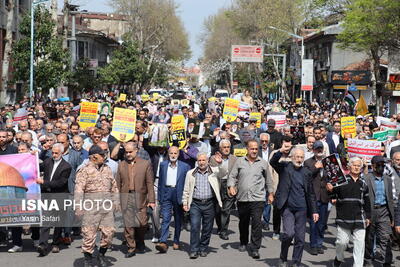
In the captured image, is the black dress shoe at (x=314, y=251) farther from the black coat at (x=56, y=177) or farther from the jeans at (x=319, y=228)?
the black coat at (x=56, y=177)

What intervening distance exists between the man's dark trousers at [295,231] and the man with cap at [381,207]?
0.96 meters

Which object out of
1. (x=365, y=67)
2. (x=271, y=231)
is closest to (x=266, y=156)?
(x=271, y=231)

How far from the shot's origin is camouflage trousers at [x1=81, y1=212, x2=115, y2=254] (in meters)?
8.80

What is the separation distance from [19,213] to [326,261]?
445 cm

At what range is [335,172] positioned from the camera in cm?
898

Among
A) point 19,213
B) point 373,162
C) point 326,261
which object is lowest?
point 326,261

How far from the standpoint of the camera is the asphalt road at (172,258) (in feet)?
30.8

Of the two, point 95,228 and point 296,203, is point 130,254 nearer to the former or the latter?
point 95,228

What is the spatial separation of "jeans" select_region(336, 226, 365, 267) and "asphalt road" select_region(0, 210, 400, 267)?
860 millimetres

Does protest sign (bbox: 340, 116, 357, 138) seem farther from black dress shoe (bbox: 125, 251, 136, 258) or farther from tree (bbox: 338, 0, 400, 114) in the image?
tree (bbox: 338, 0, 400, 114)

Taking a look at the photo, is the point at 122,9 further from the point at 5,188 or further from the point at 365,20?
the point at 5,188

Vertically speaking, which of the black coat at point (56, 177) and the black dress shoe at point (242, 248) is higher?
the black coat at point (56, 177)

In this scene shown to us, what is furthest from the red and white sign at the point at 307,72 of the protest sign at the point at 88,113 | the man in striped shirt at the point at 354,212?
the man in striped shirt at the point at 354,212

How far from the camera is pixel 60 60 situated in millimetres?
31219
